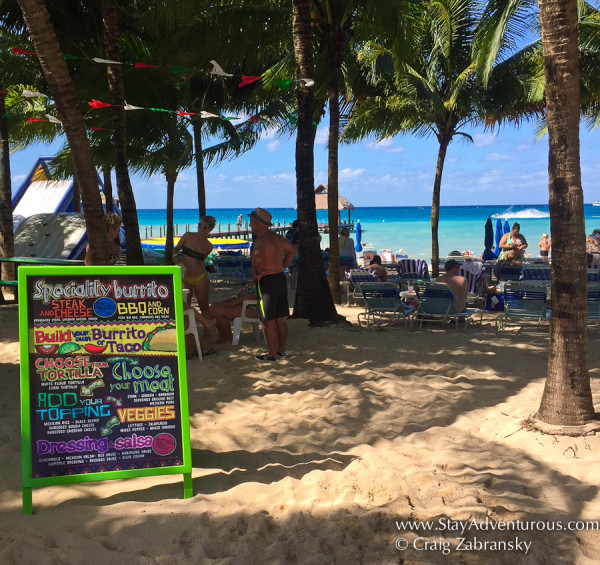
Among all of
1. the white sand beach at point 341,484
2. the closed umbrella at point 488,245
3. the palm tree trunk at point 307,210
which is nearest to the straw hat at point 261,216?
the white sand beach at point 341,484

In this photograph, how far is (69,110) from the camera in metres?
6.93

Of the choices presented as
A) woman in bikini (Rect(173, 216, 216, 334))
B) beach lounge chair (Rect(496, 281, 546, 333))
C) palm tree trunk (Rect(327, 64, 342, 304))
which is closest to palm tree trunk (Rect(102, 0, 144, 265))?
woman in bikini (Rect(173, 216, 216, 334))

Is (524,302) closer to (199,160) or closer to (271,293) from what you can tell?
(271,293)

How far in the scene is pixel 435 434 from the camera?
4.82 meters

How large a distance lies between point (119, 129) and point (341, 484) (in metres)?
7.89

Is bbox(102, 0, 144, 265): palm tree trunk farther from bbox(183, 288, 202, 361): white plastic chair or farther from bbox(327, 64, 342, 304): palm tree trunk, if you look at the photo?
bbox(183, 288, 202, 361): white plastic chair

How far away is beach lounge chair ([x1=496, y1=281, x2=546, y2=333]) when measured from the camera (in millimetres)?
A: 8609

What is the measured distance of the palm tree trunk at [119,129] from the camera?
992 cm

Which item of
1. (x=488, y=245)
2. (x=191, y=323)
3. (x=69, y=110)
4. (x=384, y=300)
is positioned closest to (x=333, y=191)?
(x=384, y=300)

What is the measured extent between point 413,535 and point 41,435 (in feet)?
6.54

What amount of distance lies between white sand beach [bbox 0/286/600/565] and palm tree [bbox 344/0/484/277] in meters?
10.4

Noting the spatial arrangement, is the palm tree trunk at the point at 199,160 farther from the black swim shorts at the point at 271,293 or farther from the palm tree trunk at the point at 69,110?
the black swim shorts at the point at 271,293

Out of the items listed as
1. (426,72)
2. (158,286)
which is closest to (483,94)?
(426,72)

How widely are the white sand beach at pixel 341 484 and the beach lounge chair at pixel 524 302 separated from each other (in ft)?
7.13
